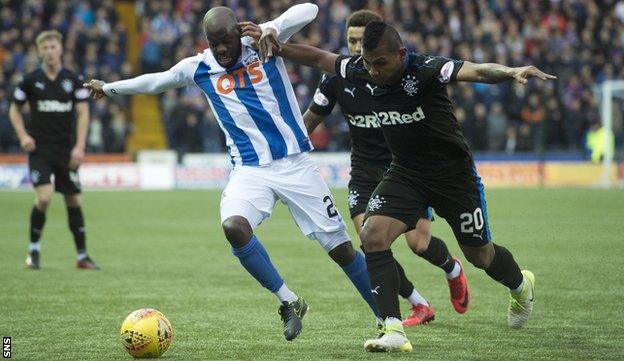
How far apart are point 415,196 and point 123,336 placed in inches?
86.1

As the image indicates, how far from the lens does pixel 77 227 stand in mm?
12906

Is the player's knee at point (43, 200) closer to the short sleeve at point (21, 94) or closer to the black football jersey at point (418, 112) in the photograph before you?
the short sleeve at point (21, 94)

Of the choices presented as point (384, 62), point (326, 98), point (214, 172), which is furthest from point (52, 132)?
point (214, 172)

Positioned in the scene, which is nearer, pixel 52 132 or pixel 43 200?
pixel 43 200

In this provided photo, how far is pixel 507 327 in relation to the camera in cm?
832

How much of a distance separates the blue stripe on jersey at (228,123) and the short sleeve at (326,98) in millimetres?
1080

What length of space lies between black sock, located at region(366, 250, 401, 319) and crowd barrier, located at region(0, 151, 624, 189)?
837 inches

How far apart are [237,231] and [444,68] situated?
1779 mm

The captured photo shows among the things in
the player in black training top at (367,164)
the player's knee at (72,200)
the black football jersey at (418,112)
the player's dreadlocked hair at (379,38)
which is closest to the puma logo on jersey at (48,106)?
the player's knee at (72,200)

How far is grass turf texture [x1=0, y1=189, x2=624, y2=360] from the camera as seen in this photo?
24.4 feet

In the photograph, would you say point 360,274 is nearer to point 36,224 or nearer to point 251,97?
point 251,97

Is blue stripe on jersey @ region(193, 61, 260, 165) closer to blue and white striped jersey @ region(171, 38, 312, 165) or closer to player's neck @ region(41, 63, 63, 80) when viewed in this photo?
blue and white striped jersey @ region(171, 38, 312, 165)

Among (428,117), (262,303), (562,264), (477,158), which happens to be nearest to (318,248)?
(562,264)

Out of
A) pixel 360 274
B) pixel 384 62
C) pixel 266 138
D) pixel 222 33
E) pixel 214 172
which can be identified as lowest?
pixel 214 172
